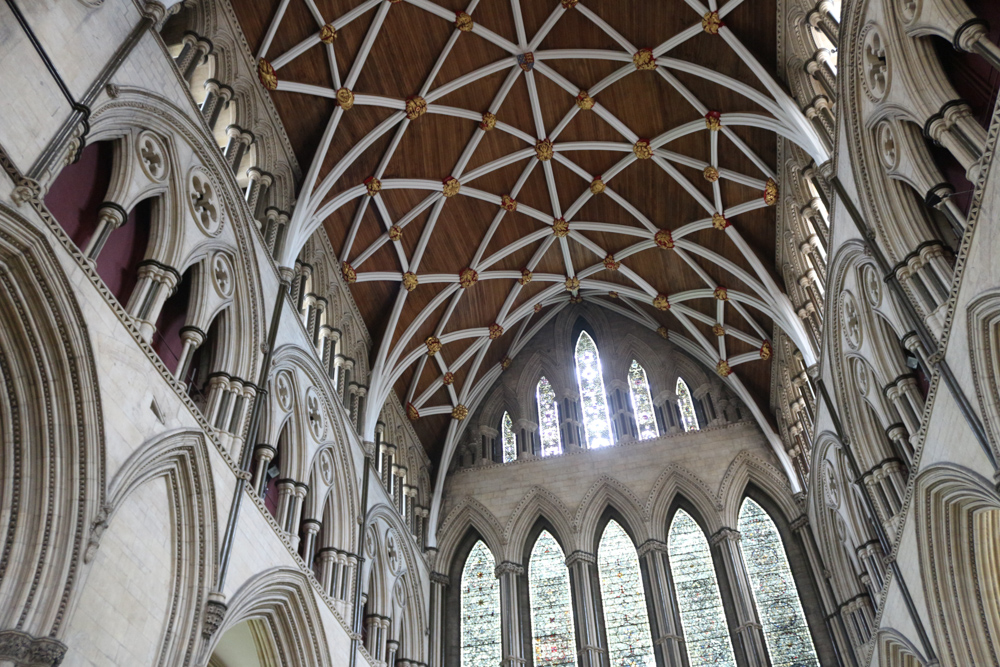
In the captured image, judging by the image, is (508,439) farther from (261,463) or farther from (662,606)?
(261,463)

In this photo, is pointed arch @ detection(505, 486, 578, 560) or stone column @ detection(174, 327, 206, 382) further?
pointed arch @ detection(505, 486, 578, 560)

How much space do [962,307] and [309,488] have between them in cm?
965

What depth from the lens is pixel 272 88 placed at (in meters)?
14.1

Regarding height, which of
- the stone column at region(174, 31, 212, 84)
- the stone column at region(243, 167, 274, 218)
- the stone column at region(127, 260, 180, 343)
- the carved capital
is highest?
the stone column at region(174, 31, 212, 84)

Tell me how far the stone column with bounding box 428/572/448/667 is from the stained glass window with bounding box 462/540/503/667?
0.48 metres

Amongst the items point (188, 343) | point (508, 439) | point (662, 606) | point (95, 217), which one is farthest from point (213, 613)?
point (508, 439)

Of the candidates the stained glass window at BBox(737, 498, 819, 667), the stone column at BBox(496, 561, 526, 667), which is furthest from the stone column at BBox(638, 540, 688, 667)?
the stone column at BBox(496, 561, 526, 667)

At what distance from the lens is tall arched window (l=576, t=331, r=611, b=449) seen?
66.8 ft

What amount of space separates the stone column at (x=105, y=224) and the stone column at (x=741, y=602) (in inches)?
527

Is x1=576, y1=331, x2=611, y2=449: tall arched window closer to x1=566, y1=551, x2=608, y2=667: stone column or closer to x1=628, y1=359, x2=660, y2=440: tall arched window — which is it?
x1=628, y1=359, x2=660, y2=440: tall arched window

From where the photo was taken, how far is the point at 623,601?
17.6 metres

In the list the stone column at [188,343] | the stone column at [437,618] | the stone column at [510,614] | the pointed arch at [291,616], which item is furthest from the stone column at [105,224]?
the stone column at [510,614]

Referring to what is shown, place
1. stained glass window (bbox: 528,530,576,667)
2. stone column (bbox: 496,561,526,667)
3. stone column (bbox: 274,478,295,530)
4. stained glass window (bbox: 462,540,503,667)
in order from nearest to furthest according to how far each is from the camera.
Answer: stone column (bbox: 274,478,295,530)
stone column (bbox: 496,561,526,667)
stained glass window (bbox: 528,530,576,667)
stained glass window (bbox: 462,540,503,667)

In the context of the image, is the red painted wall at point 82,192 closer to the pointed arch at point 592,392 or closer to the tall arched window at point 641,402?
the pointed arch at point 592,392
